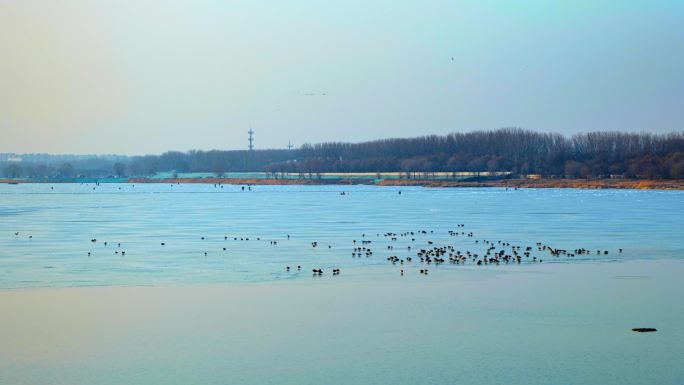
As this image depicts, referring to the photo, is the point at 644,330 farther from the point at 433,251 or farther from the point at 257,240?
the point at 257,240

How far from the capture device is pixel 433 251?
71.2 feet

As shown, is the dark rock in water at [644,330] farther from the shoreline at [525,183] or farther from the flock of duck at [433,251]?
the shoreline at [525,183]

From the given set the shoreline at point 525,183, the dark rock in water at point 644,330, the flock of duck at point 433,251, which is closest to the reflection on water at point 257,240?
the flock of duck at point 433,251

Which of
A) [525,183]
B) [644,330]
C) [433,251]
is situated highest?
[644,330]

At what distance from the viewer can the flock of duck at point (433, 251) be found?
1927cm

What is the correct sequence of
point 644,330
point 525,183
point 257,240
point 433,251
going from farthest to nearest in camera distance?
point 525,183 < point 257,240 < point 433,251 < point 644,330

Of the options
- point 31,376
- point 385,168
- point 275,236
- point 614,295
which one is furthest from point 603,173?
point 31,376

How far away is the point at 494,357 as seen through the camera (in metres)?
10.1

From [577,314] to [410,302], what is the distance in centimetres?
258

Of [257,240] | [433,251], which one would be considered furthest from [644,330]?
[257,240]

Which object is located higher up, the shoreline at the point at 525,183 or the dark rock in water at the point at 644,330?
the dark rock in water at the point at 644,330

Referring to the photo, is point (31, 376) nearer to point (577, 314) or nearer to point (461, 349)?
point (461, 349)

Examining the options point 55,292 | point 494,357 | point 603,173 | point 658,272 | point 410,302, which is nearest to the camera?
point 494,357

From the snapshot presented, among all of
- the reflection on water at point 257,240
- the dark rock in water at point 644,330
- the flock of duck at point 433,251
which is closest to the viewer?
the dark rock in water at point 644,330
